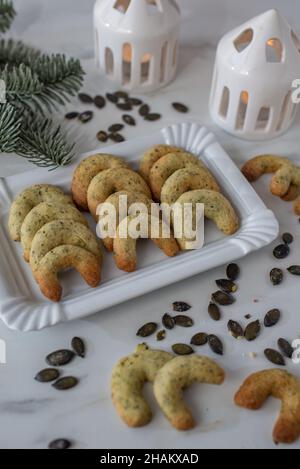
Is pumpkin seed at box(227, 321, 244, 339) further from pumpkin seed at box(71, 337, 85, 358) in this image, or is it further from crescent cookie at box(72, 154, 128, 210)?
crescent cookie at box(72, 154, 128, 210)

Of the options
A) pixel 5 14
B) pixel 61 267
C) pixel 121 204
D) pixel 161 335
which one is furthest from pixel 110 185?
pixel 5 14

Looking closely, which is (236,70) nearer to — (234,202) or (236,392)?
(234,202)

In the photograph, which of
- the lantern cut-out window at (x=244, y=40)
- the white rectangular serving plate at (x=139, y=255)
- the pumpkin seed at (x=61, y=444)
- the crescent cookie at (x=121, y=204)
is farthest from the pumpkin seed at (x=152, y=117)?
the pumpkin seed at (x=61, y=444)

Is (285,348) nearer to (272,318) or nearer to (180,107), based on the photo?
(272,318)

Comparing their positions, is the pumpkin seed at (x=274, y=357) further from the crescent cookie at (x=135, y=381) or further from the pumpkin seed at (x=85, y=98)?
the pumpkin seed at (x=85, y=98)

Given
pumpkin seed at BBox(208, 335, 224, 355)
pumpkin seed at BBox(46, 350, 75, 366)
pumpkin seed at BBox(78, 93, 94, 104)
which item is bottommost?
pumpkin seed at BBox(46, 350, 75, 366)

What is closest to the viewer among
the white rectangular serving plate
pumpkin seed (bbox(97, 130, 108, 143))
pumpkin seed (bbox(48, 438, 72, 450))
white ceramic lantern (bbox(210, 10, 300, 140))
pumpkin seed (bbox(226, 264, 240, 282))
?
pumpkin seed (bbox(48, 438, 72, 450))

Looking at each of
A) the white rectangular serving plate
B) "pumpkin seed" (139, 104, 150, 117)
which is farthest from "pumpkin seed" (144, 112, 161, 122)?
the white rectangular serving plate
